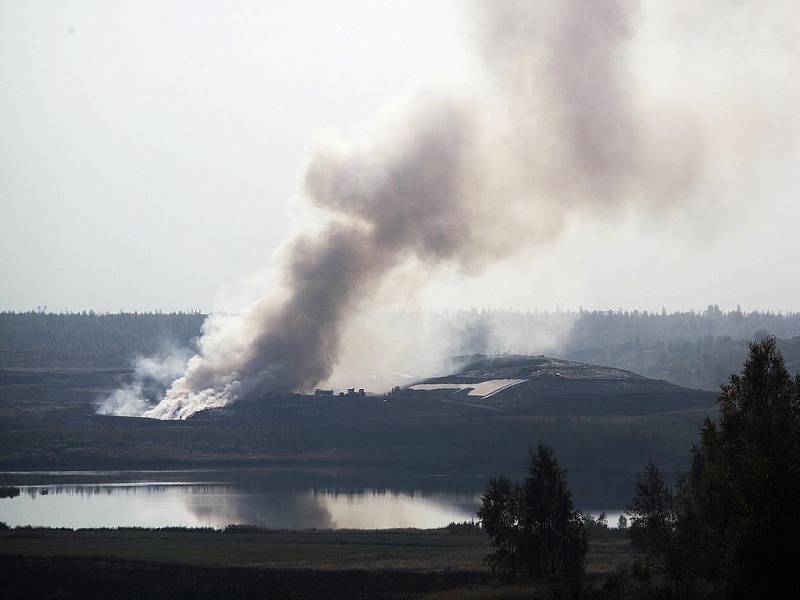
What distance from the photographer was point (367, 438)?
7303 inches

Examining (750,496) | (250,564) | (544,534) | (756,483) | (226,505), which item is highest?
(756,483)

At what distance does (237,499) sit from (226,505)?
596cm

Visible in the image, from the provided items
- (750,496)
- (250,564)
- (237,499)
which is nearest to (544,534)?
(250,564)

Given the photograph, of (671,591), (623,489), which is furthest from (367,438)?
(671,591)

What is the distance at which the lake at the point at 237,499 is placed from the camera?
110m

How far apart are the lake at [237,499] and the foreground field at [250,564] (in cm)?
1249

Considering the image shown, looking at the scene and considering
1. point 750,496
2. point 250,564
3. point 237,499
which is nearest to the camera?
point 750,496

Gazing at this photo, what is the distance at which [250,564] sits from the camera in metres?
78.9

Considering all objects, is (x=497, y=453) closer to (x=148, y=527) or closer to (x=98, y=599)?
(x=148, y=527)

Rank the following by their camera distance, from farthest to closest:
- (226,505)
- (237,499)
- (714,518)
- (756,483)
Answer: (237,499) → (226,505) → (714,518) → (756,483)

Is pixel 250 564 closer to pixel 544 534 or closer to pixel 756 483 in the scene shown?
pixel 544 534

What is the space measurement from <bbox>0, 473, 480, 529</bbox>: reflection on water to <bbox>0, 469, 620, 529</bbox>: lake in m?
0.09

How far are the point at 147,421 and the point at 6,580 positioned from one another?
11820 centimetres

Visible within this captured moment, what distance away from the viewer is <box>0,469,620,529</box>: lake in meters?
110
